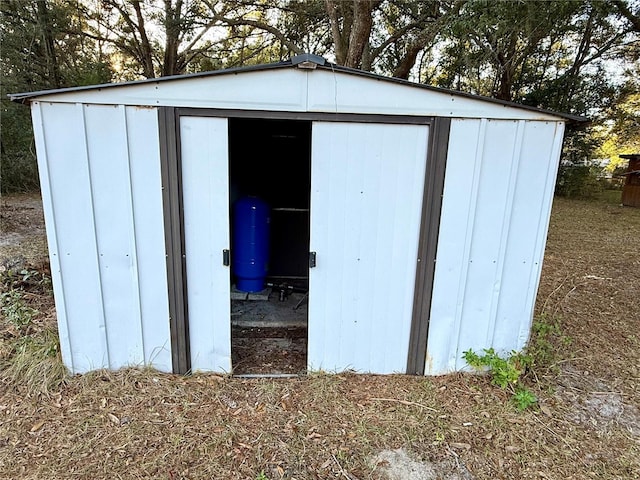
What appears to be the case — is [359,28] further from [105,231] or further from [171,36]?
[171,36]

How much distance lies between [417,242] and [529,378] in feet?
4.24

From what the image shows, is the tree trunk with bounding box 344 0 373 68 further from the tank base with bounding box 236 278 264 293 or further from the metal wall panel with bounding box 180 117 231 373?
the metal wall panel with bounding box 180 117 231 373

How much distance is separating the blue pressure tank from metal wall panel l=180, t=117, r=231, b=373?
146cm

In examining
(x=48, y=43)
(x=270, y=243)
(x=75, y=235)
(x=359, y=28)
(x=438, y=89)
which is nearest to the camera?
(x=438, y=89)

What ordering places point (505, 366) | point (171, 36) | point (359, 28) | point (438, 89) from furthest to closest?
point (171, 36) → point (359, 28) → point (505, 366) → point (438, 89)

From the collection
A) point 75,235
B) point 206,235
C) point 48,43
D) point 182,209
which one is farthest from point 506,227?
point 48,43

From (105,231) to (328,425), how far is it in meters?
1.76

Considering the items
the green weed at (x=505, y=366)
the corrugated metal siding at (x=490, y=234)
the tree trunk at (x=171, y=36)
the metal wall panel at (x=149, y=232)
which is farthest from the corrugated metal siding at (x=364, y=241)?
the tree trunk at (x=171, y=36)

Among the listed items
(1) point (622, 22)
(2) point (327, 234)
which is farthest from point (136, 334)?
(1) point (622, 22)

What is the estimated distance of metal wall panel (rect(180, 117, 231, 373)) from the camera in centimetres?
219

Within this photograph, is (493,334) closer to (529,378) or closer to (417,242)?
(529,378)

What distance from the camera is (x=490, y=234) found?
241cm

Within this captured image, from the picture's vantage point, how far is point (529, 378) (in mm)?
2625

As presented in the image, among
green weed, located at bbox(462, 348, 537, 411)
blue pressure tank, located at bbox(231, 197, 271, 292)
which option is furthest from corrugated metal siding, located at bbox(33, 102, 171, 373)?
green weed, located at bbox(462, 348, 537, 411)
